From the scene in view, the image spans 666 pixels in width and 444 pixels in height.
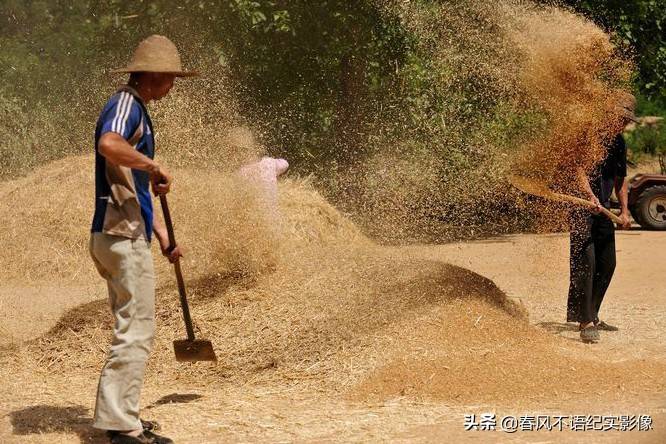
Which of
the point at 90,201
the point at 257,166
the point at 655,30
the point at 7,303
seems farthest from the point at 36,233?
the point at 655,30

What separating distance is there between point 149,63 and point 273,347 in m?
2.26

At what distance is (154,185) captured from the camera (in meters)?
4.89

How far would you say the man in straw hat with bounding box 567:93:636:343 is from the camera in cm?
740

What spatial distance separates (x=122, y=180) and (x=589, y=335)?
3.88m

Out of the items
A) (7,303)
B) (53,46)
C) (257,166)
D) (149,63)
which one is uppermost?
(53,46)

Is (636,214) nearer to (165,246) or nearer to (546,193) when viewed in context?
(546,193)

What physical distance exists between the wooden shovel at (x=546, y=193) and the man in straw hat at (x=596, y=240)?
87 millimetres

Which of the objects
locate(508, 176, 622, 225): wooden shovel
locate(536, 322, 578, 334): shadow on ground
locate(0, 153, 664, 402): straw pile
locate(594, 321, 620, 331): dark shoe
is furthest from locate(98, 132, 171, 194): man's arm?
locate(594, 321, 620, 331): dark shoe

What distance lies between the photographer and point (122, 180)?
15.6 ft

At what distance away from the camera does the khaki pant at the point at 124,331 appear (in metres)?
4.73

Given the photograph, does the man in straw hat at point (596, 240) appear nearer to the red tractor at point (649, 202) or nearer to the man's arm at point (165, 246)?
the man's arm at point (165, 246)

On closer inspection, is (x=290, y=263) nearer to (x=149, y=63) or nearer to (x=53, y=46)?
(x=149, y=63)

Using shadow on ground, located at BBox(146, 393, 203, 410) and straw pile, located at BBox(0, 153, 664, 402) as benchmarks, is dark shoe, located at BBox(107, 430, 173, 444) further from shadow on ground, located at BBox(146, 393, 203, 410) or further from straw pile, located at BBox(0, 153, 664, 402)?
straw pile, located at BBox(0, 153, 664, 402)

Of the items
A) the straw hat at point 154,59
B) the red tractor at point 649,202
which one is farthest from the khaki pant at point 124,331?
the red tractor at point 649,202
